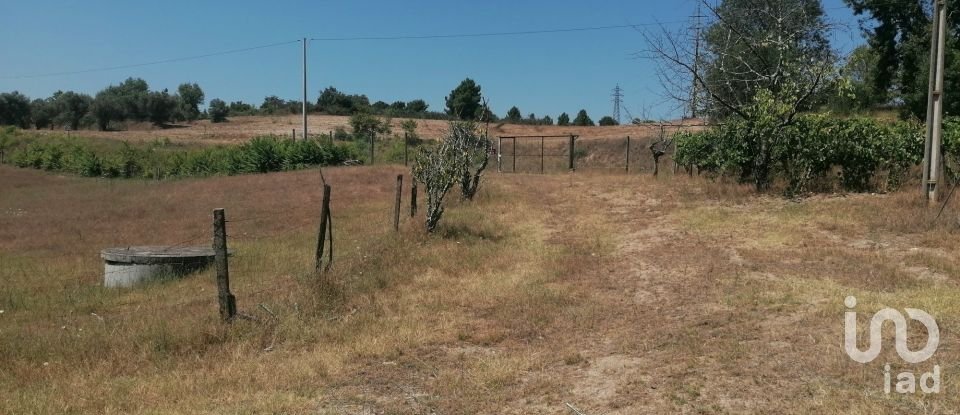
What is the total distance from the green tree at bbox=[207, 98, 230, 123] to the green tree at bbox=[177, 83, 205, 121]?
215cm

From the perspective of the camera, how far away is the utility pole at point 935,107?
10797mm

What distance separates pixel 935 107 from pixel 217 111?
76.5m

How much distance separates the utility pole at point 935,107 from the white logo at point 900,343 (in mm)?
6420

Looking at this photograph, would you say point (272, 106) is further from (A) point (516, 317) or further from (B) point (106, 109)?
(A) point (516, 317)

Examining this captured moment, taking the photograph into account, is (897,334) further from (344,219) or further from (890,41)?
(890,41)

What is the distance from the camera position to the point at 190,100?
81.6 m

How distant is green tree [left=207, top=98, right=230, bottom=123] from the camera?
A: 76.1m

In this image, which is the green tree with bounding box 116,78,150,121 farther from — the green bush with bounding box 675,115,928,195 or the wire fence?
the green bush with bounding box 675,115,928,195

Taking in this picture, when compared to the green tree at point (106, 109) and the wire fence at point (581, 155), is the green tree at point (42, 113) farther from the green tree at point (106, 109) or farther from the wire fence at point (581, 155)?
the wire fence at point (581, 155)

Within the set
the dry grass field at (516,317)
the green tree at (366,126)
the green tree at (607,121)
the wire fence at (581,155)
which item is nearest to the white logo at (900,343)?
the dry grass field at (516,317)

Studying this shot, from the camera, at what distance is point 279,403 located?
14.9 feet

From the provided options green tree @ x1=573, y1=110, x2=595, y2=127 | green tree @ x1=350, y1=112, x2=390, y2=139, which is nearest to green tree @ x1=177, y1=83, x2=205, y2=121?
green tree @ x1=350, y1=112, x2=390, y2=139

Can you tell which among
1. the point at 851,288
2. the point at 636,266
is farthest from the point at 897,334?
the point at 636,266

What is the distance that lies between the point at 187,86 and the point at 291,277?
82.9 m
